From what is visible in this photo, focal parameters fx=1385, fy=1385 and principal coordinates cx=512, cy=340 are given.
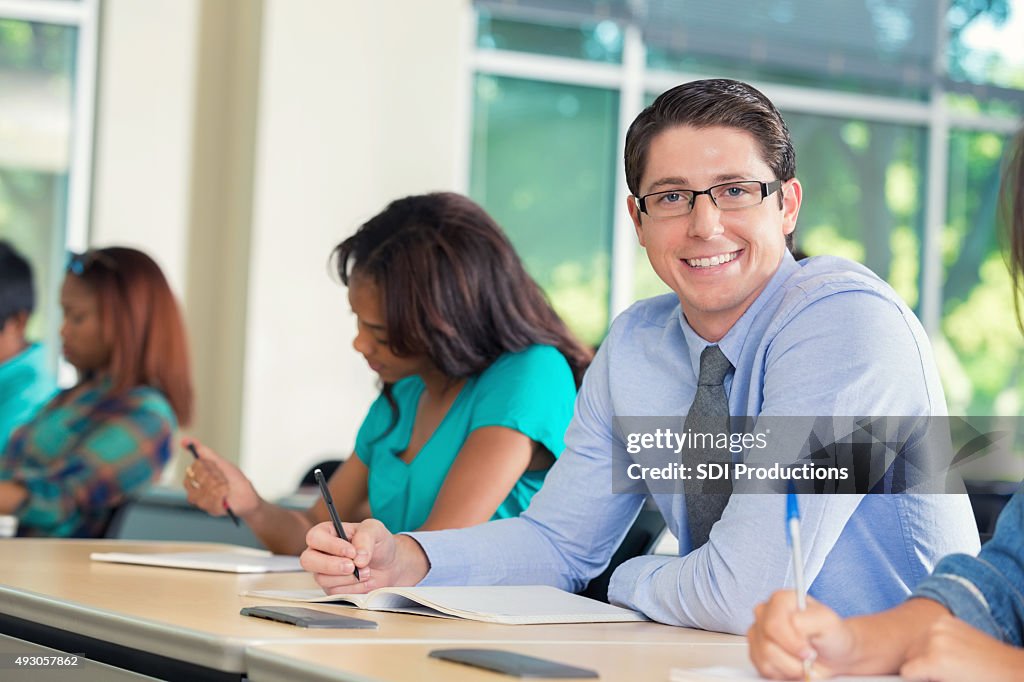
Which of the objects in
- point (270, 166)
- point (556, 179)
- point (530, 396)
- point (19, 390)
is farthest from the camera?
point (556, 179)

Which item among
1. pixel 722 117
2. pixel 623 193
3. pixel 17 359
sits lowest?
pixel 17 359

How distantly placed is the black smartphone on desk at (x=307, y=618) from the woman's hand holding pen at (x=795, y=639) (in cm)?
48

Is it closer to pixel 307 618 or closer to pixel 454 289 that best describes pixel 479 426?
pixel 454 289

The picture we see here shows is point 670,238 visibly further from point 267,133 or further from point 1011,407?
point 1011,407

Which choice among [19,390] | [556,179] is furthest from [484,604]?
[556,179]

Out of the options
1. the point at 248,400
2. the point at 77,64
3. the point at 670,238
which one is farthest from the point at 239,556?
the point at 77,64

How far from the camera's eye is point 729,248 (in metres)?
1.85

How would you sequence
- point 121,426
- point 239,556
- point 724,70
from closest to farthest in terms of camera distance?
point 239,556 < point 121,426 < point 724,70

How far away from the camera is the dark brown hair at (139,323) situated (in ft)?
11.7

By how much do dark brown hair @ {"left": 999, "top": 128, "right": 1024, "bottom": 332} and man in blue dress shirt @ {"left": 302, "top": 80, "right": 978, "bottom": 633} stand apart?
41 centimetres

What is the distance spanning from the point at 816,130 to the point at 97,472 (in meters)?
4.68

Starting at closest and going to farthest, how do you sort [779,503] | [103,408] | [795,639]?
[795,639] < [779,503] < [103,408]

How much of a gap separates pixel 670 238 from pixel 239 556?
943 mm

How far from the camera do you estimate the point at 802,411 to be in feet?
5.30
